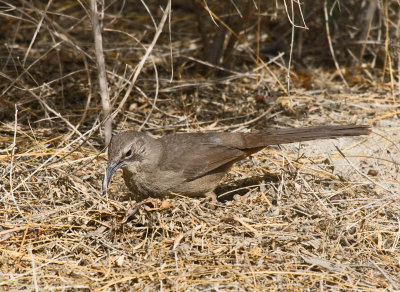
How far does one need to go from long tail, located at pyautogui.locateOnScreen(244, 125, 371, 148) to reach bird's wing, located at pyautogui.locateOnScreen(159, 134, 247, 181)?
19 cm

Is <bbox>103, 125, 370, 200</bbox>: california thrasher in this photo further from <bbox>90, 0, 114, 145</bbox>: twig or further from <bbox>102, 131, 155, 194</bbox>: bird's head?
<bbox>90, 0, 114, 145</bbox>: twig

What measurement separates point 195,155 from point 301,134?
1012 millimetres

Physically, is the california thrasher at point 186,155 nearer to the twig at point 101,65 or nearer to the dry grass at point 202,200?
the dry grass at point 202,200

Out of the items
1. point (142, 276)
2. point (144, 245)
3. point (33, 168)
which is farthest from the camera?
point (33, 168)

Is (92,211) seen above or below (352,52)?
below

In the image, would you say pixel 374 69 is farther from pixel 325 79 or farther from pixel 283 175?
pixel 283 175

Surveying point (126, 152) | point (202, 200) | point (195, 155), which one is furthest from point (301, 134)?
point (126, 152)

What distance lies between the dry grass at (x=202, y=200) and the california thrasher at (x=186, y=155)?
0.21m

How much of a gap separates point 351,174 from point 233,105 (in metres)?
1.89

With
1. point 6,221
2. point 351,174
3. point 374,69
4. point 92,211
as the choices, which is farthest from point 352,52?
point 6,221

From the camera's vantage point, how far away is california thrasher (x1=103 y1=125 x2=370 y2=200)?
474cm

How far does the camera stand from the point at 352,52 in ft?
24.2

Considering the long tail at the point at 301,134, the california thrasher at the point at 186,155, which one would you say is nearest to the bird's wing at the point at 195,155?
the california thrasher at the point at 186,155

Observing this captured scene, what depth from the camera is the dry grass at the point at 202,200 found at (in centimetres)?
385
